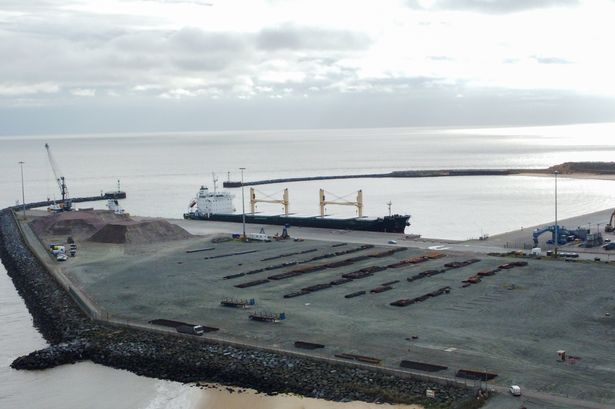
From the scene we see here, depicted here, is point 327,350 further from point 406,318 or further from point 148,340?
point 148,340

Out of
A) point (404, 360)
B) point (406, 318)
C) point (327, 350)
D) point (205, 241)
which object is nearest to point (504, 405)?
point (404, 360)

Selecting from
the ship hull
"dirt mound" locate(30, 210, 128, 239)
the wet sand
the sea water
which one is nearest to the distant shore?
the sea water

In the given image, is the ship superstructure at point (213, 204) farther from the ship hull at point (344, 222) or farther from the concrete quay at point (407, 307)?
the concrete quay at point (407, 307)

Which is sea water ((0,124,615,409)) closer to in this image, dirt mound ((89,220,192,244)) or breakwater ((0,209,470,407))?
breakwater ((0,209,470,407))

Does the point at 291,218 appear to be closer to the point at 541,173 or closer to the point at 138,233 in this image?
the point at 138,233

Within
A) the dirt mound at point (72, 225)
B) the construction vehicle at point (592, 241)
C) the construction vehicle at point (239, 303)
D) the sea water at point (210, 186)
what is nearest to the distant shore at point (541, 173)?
the sea water at point (210, 186)
